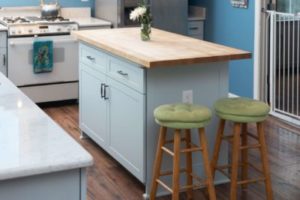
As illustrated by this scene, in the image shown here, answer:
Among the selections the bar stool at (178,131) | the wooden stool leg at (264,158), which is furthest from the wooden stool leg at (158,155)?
the wooden stool leg at (264,158)

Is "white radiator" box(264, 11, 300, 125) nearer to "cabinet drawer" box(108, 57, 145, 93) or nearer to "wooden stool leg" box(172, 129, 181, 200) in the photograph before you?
"cabinet drawer" box(108, 57, 145, 93)

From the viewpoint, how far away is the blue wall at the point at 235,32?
5871 millimetres

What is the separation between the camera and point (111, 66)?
4160 mm

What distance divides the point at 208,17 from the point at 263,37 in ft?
3.55

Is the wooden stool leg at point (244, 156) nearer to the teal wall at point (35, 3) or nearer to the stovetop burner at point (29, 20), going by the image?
the stovetop burner at point (29, 20)

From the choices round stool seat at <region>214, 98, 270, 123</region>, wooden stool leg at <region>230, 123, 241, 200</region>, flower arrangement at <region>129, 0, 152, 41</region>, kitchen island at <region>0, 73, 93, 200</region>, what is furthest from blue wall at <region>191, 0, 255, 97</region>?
kitchen island at <region>0, 73, 93, 200</region>

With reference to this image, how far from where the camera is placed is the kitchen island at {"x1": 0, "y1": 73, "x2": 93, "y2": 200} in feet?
5.49

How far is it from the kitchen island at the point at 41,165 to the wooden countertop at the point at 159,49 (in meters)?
1.58

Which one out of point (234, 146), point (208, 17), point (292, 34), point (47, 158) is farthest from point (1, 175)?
point (208, 17)

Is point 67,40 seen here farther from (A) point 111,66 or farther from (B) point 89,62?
(A) point 111,66

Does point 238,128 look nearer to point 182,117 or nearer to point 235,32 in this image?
point 182,117

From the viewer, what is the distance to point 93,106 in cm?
462

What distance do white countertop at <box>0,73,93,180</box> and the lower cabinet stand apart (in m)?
1.52

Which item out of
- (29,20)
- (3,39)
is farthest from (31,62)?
(29,20)
